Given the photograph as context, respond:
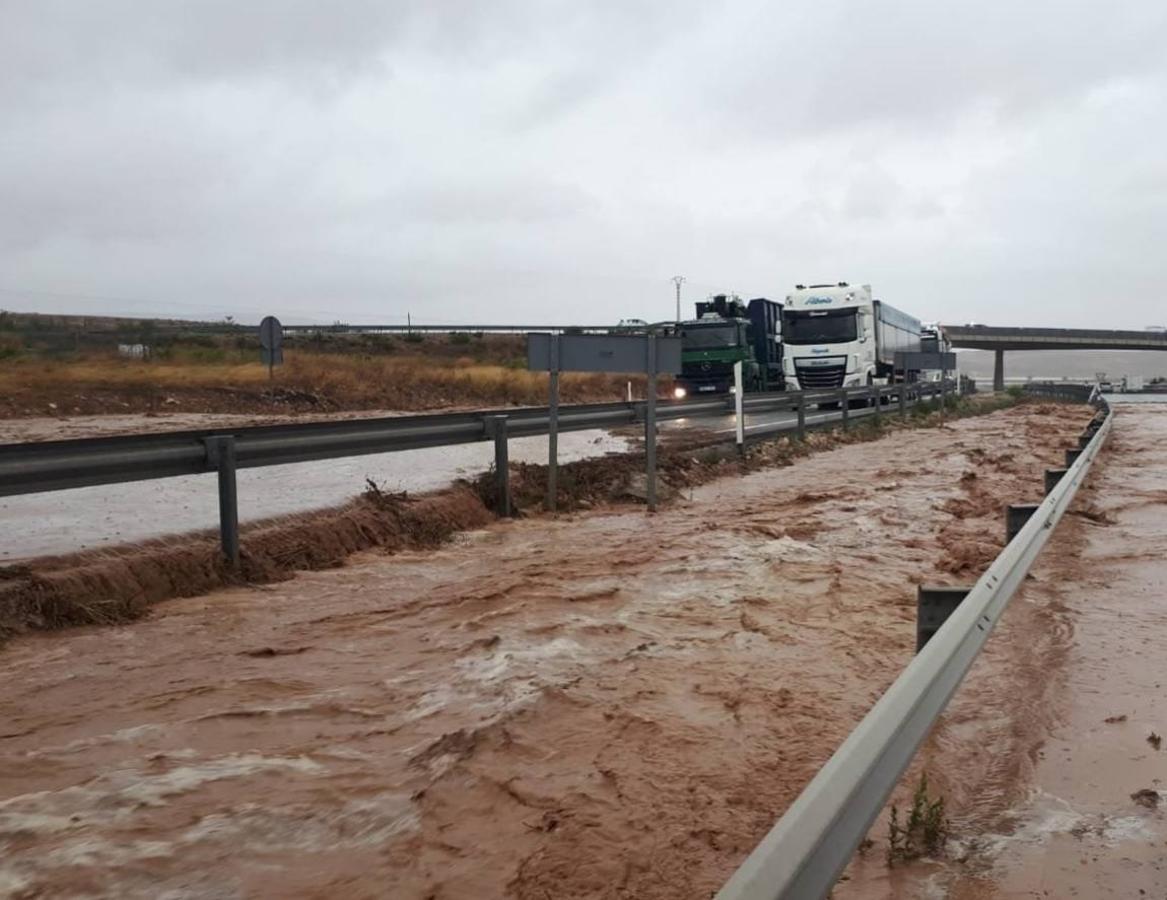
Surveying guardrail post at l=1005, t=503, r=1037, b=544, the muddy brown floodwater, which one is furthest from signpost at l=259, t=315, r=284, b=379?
guardrail post at l=1005, t=503, r=1037, b=544

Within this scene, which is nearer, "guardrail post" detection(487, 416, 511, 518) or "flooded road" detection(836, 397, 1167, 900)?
"flooded road" detection(836, 397, 1167, 900)

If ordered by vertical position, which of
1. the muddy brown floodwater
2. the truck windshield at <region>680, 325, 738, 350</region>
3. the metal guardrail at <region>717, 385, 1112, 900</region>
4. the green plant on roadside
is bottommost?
the muddy brown floodwater

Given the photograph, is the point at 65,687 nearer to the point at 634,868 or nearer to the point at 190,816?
the point at 190,816

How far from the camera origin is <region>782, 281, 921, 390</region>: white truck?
98.9 ft

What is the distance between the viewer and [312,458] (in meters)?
7.75

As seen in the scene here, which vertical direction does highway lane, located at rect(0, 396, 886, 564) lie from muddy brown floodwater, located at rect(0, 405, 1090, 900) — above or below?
above

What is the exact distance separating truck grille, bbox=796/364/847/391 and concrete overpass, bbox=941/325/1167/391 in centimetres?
6882

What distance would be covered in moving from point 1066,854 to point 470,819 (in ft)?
5.88

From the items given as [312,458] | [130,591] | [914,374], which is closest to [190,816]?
[130,591]

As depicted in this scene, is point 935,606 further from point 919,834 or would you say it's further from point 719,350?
point 719,350

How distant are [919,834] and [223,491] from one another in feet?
16.6

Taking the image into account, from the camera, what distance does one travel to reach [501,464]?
9664mm

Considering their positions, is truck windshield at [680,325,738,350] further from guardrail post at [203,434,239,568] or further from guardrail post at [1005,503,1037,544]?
guardrail post at [203,434,239,568]

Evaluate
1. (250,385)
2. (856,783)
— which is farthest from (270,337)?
(856,783)
